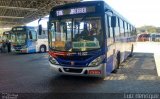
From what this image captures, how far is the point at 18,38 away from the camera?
26.0m

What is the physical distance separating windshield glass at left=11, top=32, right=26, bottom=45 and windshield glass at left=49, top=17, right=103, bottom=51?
1583 centimetres

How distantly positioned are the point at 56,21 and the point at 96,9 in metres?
1.61

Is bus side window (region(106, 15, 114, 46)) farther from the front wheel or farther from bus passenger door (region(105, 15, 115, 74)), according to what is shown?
the front wheel

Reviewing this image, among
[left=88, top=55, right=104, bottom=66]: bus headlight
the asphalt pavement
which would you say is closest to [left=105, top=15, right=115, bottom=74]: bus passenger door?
[left=88, top=55, right=104, bottom=66]: bus headlight

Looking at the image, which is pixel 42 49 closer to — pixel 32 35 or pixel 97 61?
pixel 32 35

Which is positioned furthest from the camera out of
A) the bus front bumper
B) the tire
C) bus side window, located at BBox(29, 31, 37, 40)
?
the tire

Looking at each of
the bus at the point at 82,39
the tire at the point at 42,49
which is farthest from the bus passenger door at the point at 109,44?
the tire at the point at 42,49

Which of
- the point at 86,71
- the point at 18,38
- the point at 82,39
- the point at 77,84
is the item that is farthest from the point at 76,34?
the point at 18,38

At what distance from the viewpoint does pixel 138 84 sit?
943 cm

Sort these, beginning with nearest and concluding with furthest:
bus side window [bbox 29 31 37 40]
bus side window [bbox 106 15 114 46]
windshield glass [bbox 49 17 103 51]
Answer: windshield glass [bbox 49 17 103 51]
bus side window [bbox 106 15 114 46]
bus side window [bbox 29 31 37 40]

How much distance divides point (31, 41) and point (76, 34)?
16732 millimetres

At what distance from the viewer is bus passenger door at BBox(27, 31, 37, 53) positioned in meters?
25.8

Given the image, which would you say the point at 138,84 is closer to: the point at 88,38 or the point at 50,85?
the point at 88,38

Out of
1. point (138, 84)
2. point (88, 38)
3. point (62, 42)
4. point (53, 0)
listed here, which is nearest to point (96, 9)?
point (88, 38)
